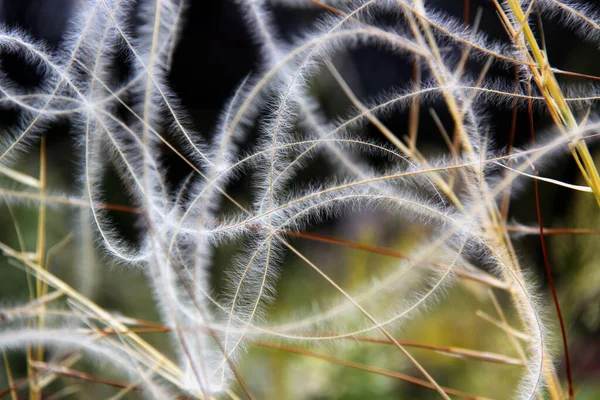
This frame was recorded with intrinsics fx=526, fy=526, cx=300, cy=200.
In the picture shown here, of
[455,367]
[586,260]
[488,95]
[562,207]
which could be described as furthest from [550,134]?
[562,207]

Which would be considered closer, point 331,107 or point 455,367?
point 455,367

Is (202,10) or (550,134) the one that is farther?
(202,10)

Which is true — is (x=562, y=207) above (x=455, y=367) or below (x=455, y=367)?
above

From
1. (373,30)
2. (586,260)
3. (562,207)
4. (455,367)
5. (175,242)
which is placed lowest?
(455,367)

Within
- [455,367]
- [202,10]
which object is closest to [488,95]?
[455,367]

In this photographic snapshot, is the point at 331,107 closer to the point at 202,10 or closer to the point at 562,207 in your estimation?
the point at 202,10

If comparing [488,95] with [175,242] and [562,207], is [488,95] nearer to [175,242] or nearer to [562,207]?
[175,242]

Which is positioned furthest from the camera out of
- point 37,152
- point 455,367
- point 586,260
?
point 37,152

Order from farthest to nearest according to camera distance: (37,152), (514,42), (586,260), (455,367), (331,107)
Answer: (331,107) → (37,152) → (455,367) → (586,260) → (514,42)

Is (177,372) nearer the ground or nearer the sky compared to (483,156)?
nearer the ground

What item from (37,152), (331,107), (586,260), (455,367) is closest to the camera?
(586,260)
